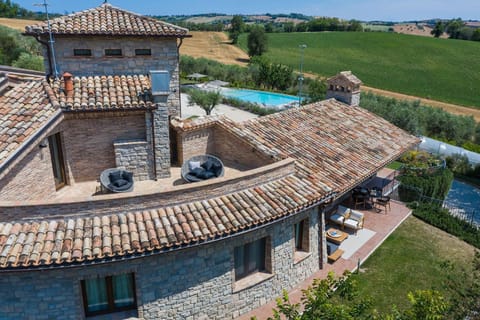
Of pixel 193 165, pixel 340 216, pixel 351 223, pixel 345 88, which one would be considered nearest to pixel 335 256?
pixel 351 223

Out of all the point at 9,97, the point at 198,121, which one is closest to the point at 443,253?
the point at 198,121

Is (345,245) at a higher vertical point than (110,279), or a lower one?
lower

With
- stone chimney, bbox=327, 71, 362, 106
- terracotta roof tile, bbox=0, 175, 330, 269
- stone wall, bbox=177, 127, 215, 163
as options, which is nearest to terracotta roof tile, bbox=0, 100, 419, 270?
terracotta roof tile, bbox=0, 175, 330, 269

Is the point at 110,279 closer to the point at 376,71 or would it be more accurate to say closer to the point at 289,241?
the point at 289,241

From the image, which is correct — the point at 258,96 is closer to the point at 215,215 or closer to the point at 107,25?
the point at 107,25

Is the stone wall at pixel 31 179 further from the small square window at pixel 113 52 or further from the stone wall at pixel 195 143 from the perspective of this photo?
the stone wall at pixel 195 143

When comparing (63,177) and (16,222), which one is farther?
(63,177)
